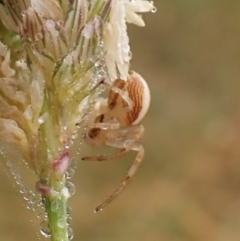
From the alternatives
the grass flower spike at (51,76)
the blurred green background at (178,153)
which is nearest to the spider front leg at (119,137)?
the grass flower spike at (51,76)

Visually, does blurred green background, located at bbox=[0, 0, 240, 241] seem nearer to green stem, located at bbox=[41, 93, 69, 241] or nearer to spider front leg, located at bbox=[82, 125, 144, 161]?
spider front leg, located at bbox=[82, 125, 144, 161]

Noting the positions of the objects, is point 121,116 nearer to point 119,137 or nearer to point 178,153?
point 119,137

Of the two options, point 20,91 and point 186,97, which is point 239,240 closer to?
point 186,97

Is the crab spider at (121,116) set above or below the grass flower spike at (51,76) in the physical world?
below

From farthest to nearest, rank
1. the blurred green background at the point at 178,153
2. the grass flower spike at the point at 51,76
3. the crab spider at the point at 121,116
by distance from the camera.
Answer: the blurred green background at the point at 178,153
the crab spider at the point at 121,116
the grass flower spike at the point at 51,76

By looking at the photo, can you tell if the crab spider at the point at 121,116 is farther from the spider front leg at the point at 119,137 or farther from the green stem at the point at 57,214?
the green stem at the point at 57,214

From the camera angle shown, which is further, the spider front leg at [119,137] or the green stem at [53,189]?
the spider front leg at [119,137]

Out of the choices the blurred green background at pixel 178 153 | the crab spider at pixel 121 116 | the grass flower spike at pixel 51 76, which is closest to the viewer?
the grass flower spike at pixel 51 76
